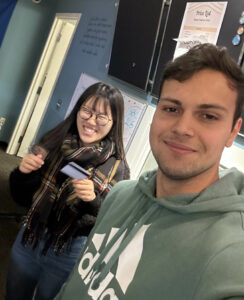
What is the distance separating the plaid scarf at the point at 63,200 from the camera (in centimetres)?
139

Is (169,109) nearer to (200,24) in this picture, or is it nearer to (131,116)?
(200,24)

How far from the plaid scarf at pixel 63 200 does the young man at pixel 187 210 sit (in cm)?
→ 51

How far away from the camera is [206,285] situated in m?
0.56

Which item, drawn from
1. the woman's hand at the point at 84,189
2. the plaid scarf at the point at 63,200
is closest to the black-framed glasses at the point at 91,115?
the plaid scarf at the point at 63,200

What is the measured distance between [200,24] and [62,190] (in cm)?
126

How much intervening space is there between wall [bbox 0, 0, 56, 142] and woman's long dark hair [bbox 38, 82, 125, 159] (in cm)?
363

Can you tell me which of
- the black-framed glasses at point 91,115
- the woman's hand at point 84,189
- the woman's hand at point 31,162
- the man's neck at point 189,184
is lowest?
the woman's hand at point 84,189

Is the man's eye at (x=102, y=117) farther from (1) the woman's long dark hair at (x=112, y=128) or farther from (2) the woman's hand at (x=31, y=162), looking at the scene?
(2) the woman's hand at (x=31, y=162)

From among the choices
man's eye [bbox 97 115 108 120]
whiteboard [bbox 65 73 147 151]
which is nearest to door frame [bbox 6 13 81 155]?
whiteboard [bbox 65 73 147 151]

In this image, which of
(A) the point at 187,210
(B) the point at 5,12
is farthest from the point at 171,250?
(B) the point at 5,12

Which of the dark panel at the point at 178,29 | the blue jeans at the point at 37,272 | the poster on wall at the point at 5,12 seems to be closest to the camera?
the blue jeans at the point at 37,272

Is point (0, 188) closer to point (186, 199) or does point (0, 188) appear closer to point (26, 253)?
point (26, 253)

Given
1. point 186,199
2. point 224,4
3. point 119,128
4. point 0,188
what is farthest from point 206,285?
point 0,188

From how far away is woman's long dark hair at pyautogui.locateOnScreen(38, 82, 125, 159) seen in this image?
1.42m
